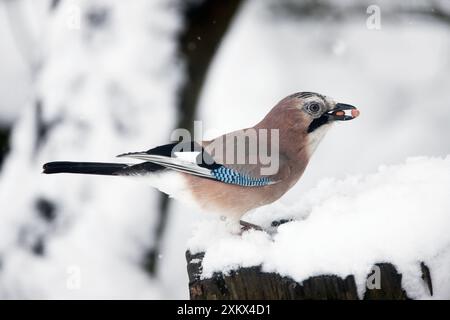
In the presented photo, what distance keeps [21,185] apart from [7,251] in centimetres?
43

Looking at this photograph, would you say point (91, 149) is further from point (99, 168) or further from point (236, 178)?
point (236, 178)

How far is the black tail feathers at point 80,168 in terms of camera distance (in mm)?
2857

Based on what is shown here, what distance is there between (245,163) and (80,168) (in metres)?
0.77

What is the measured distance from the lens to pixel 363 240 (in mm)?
2504

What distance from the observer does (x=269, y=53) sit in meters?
6.70

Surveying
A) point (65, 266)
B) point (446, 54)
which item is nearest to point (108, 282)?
point (65, 266)

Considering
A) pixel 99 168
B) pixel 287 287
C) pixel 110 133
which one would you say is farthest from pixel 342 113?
pixel 110 133

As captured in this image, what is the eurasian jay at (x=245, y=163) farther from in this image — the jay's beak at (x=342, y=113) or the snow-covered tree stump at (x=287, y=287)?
the snow-covered tree stump at (x=287, y=287)

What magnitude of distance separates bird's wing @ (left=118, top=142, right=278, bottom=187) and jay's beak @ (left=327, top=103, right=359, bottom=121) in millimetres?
426

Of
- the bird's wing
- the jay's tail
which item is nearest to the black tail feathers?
the jay's tail

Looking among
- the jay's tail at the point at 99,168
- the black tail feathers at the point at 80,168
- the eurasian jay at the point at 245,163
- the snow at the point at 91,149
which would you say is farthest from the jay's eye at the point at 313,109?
the snow at the point at 91,149

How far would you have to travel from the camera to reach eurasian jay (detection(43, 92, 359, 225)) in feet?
10.1

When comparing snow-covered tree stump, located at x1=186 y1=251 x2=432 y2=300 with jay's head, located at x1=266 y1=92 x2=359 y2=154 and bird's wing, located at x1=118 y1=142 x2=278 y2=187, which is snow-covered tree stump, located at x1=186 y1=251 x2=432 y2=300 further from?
jay's head, located at x1=266 y1=92 x2=359 y2=154

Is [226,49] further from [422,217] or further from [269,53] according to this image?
[422,217]
